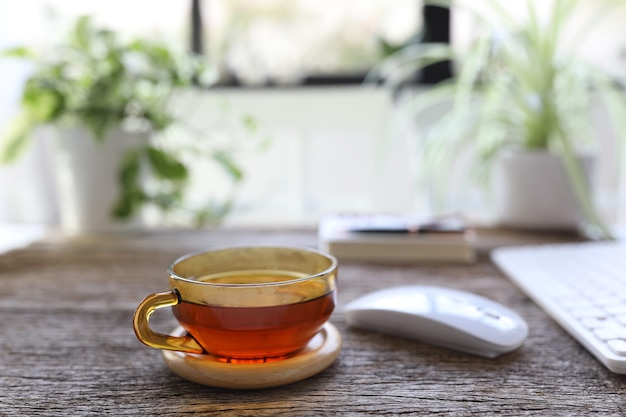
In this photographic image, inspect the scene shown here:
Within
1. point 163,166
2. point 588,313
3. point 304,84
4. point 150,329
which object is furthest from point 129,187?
point 304,84

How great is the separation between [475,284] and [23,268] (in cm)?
59

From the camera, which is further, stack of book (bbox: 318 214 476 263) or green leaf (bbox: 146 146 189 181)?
green leaf (bbox: 146 146 189 181)

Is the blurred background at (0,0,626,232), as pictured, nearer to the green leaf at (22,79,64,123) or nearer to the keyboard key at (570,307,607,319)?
the green leaf at (22,79,64,123)

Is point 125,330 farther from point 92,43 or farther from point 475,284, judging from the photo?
point 92,43

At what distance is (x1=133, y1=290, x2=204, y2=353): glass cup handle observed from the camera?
42 centimetres

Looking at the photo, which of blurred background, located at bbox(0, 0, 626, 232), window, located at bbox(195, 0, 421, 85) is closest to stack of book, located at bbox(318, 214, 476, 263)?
blurred background, located at bbox(0, 0, 626, 232)

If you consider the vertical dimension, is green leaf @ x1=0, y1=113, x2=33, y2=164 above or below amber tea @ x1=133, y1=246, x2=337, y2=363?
above

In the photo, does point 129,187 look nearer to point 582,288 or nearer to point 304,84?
point 582,288

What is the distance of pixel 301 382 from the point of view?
438 mm

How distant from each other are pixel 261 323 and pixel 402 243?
450mm

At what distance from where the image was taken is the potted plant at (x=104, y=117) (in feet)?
3.18

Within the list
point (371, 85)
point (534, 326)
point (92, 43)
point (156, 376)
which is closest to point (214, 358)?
point (156, 376)

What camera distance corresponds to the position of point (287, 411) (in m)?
0.39

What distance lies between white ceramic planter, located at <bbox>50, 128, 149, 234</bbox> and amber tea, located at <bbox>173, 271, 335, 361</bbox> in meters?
0.63
